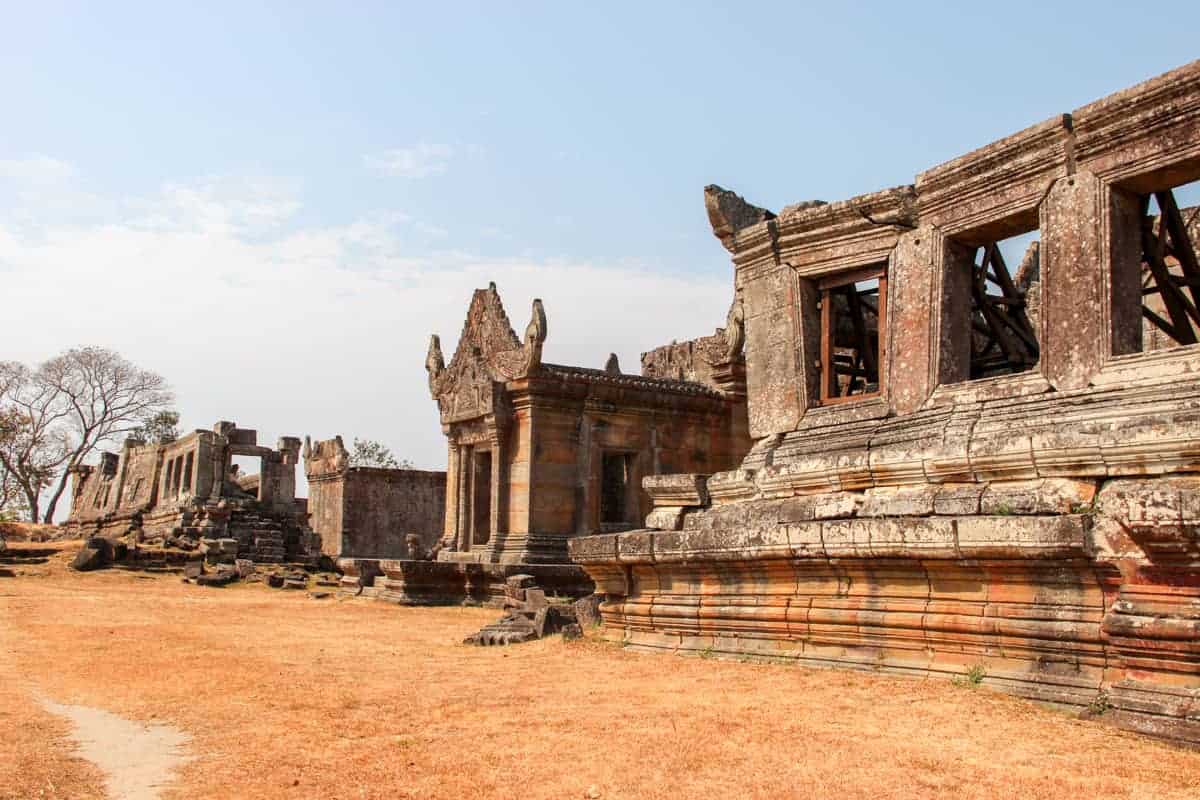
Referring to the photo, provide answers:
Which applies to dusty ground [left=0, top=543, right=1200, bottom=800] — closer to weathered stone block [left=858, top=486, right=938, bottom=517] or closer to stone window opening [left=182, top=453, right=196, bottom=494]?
weathered stone block [left=858, top=486, right=938, bottom=517]

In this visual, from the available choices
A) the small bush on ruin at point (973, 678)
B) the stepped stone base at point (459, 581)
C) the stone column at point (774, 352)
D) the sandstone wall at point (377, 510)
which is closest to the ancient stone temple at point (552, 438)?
the stepped stone base at point (459, 581)

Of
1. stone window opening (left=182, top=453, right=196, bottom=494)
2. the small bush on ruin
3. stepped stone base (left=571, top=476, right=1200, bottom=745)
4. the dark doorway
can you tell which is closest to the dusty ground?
the small bush on ruin

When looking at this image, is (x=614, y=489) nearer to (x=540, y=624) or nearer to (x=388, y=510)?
(x=540, y=624)

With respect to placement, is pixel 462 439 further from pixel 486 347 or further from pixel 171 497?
pixel 171 497

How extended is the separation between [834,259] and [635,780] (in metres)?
5.41

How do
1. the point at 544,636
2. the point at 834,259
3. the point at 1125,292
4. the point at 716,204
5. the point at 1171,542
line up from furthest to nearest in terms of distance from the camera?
the point at 544,636 → the point at 716,204 → the point at 834,259 → the point at 1125,292 → the point at 1171,542

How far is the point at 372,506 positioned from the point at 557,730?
93.6 feet

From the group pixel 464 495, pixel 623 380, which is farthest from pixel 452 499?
pixel 623 380

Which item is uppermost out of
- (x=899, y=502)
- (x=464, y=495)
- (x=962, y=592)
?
(x=464, y=495)

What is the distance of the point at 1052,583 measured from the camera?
6.64m

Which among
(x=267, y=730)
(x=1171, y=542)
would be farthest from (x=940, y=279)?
(x=267, y=730)

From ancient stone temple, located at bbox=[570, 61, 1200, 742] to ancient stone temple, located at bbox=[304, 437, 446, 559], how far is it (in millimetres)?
24236

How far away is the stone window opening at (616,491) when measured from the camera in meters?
19.5

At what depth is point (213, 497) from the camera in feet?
114
